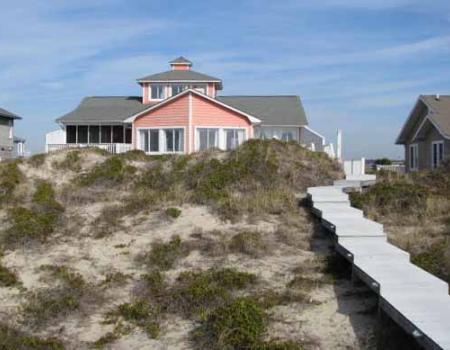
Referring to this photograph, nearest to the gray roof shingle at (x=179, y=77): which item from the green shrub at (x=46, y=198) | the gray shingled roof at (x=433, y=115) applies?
the gray shingled roof at (x=433, y=115)

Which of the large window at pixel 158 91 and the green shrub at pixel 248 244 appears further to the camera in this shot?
the large window at pixel 158 91

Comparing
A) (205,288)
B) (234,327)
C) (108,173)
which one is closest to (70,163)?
(108,173)

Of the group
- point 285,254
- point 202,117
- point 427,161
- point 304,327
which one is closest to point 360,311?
point 304,327

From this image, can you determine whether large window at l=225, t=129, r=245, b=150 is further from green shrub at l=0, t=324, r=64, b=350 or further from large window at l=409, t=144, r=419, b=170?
green shrub at l=0, t=324, r=64, b=350

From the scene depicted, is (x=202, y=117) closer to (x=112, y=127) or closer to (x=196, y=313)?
(x=112, y=127)

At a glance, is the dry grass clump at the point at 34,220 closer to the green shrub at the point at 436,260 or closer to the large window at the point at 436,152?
the green shrub at the point at 436,260

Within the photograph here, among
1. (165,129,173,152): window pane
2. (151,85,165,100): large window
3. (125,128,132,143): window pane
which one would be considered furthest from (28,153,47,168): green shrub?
(151,85,165,100): large window

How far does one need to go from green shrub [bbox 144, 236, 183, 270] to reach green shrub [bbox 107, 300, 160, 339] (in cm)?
185

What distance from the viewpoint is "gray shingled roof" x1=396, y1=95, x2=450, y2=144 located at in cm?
3156

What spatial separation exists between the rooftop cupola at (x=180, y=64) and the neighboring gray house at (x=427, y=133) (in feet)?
47.9

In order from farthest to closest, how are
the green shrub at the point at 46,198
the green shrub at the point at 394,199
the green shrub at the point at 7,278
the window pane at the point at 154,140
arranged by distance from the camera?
the window pane at the point at 154,140
the green shrub at the point at 46,198
the green shrub at the point at 394,199
the green shrub at the point at 7,278

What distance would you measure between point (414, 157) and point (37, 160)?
24.1 metres

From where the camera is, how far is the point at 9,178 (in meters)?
17.9

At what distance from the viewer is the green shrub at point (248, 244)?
1213 cm
